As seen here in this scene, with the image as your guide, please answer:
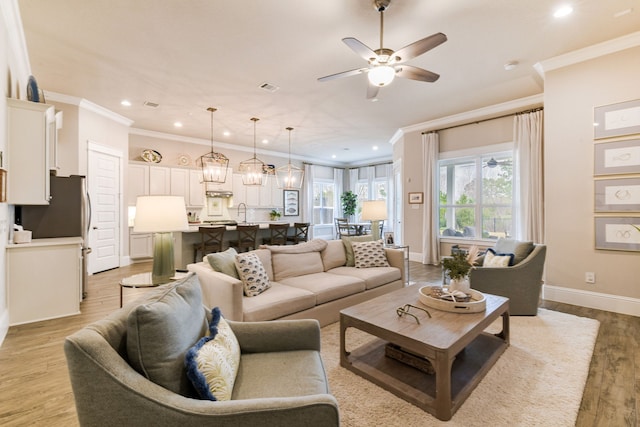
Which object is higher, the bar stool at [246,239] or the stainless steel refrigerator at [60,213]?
the stainless steel refrigerator at [60,213]

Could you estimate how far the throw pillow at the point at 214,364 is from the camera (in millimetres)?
1073

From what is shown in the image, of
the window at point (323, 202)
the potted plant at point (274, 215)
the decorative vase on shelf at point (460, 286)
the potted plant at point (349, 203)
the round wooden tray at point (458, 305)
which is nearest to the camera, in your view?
the round wooden tray at point (458, 305)

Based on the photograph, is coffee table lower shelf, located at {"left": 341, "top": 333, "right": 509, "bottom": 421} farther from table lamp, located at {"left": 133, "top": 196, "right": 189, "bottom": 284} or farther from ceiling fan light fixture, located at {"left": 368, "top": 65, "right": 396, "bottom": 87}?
ceiling fan light fixture, located at {"left": 368, "top": 65, "right": 396, "bottom": 87}

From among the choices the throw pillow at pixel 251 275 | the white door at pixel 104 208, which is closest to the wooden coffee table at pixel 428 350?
the throw pillow at pixel 251 275

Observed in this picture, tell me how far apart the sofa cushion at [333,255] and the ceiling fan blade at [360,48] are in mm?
2294

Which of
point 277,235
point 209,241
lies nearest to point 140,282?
point 209,241

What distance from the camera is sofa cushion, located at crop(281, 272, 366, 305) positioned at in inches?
119

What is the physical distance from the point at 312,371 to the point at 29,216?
4.25m

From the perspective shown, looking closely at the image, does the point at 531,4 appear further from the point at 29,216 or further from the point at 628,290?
the point at 29,216

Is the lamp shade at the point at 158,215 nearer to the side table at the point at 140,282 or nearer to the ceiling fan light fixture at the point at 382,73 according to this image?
the side table at the point at 140,282

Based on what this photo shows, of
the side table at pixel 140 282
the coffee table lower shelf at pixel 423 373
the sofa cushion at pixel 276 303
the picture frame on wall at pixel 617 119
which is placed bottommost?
the coffee table lower shelf at pixel 423 373

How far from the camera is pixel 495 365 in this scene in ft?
7.45

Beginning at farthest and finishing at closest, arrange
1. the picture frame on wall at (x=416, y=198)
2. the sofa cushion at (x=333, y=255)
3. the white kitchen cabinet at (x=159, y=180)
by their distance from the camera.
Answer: the white kitchen cabinet at (x=159, y=180), the picture frame on wall at (x=416, y=198), the sofa cushion at (x=333, y=255)

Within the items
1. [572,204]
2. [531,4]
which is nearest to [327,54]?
[531,4]
